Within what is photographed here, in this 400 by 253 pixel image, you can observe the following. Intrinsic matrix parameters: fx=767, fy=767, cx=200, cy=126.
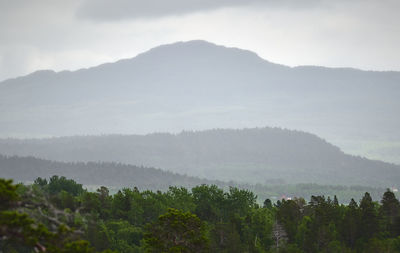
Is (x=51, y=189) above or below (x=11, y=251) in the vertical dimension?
above

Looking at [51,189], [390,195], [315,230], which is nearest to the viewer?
[315,230]

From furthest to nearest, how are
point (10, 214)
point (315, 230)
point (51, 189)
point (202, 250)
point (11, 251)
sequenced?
Result: point (51, 189) < point (315, 230) < point (11, 251) < point (202, 250) < point (10, 214)

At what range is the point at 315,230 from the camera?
83.6 meters

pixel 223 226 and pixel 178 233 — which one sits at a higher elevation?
pixel 223 226

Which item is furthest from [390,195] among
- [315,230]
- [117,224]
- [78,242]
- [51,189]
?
[78,242]

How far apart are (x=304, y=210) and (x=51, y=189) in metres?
39.5

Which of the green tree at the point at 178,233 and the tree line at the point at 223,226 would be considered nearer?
the green tree at the point at 178,233

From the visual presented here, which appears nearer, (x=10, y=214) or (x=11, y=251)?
(x=10, y=214)

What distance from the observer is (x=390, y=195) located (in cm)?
10162

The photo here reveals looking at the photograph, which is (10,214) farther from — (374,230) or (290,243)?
(374,230)

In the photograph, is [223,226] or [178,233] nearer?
[178,233]

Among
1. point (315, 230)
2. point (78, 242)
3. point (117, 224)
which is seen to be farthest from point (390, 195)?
point (78, 242)

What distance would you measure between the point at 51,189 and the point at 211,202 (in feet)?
93.2

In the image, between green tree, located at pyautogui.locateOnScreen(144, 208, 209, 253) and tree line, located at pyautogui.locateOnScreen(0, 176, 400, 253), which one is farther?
tree line, located at pyautogui.locateOnScreen(0, 176, 400, 253)
